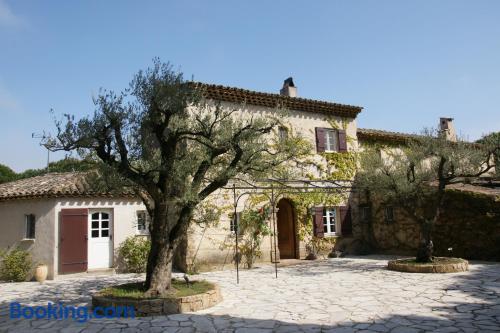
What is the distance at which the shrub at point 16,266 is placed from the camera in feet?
38.7

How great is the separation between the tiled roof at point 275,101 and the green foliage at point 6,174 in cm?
2654

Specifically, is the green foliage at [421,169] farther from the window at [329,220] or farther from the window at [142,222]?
the window at [142,222]

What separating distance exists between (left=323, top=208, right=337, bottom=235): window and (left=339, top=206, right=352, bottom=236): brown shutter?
11.9 inches

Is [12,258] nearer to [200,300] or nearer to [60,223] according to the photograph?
[60,223]

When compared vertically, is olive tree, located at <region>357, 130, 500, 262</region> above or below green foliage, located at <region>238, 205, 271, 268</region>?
above

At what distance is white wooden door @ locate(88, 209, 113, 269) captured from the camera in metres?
12.6

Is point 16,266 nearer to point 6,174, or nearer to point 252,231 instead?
point 252,231

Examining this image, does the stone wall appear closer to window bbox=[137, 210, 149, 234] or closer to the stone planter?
window bbox=[137, 210, 149, 234]

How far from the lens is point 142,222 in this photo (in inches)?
538

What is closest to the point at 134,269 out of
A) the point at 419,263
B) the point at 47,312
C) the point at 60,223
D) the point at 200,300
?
the point at 60,223

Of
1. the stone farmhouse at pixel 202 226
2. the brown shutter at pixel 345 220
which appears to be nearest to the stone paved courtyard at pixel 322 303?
the stone farmhouse at pixel 202 226

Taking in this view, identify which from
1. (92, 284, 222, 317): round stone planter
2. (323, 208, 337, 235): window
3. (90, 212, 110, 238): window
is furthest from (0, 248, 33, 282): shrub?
(323, 208, 337, 235): window

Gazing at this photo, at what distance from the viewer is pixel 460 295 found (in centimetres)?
775

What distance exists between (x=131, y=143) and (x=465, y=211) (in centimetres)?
1164
